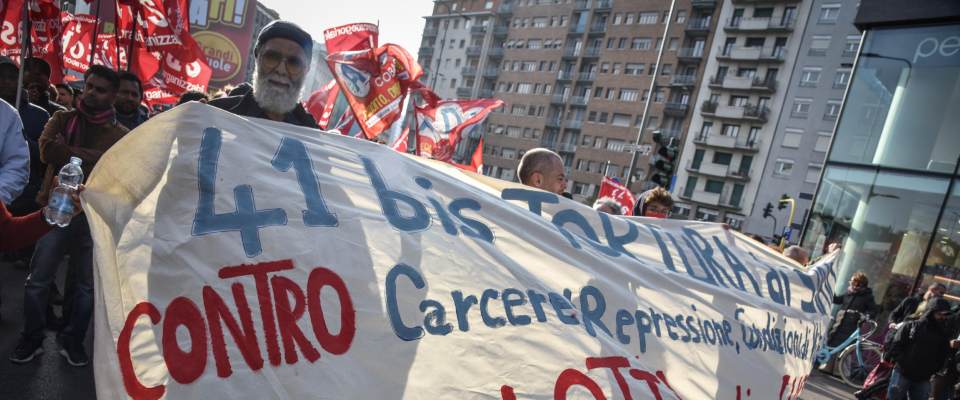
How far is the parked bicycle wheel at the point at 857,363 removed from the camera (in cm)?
901

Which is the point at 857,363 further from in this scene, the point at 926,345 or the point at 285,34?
the point at 285,34

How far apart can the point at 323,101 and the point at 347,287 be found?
889cm

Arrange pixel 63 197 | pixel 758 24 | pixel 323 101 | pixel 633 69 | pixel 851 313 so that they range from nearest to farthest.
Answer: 1. pixel 63 197
2. pixel 851 313
3. pixel 323 101
4. pixel 758 24
5. pixel 633 69

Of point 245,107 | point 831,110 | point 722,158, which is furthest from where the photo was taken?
point 722,158

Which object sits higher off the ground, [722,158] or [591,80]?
[591,80]

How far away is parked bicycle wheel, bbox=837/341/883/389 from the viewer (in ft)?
29.6

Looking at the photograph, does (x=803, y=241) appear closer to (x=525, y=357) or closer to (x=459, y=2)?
(x=525, y=357)

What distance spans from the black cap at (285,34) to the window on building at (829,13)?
172 ft

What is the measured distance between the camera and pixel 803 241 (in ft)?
41.6

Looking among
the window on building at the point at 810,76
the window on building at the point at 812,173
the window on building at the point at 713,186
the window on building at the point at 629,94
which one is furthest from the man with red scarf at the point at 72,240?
the window on building at the point at 629,94

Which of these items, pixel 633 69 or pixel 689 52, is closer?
pixel 689 52

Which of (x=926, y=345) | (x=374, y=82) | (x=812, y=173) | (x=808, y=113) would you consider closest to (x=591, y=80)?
(x=808, y=113)

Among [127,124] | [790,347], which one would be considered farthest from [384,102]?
[790,347]

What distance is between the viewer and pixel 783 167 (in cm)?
4556
